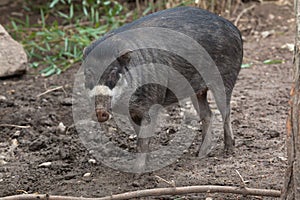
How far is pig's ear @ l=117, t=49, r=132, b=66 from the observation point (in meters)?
3.87

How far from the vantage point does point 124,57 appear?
3896 millimetres

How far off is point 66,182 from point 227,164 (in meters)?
1.18

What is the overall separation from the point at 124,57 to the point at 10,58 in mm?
2915

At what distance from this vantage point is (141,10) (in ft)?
27.4

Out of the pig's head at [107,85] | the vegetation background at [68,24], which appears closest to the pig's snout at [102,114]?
the pig's head at [107,85]

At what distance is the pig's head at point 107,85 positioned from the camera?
3.82 m

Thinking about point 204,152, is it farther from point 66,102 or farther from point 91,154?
point 66,102

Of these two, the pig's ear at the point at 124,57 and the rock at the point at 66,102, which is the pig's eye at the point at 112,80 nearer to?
the pig's ear at the point at 124,57

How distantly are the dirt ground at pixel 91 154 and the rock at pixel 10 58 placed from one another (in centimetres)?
10

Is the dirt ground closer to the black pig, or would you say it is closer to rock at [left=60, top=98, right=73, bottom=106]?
rock at [left=60, top=98, right=73, bottom=106]

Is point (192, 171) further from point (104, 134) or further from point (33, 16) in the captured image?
point (33, 16)

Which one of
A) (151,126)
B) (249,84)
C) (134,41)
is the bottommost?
(249,84)

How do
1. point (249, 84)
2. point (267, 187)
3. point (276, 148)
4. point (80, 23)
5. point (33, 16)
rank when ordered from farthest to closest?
point (33, 16) < point (80, 23) < point (249, 84) < point (276, 148) < point (267, 187)

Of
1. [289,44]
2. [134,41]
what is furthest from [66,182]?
[289,44]
